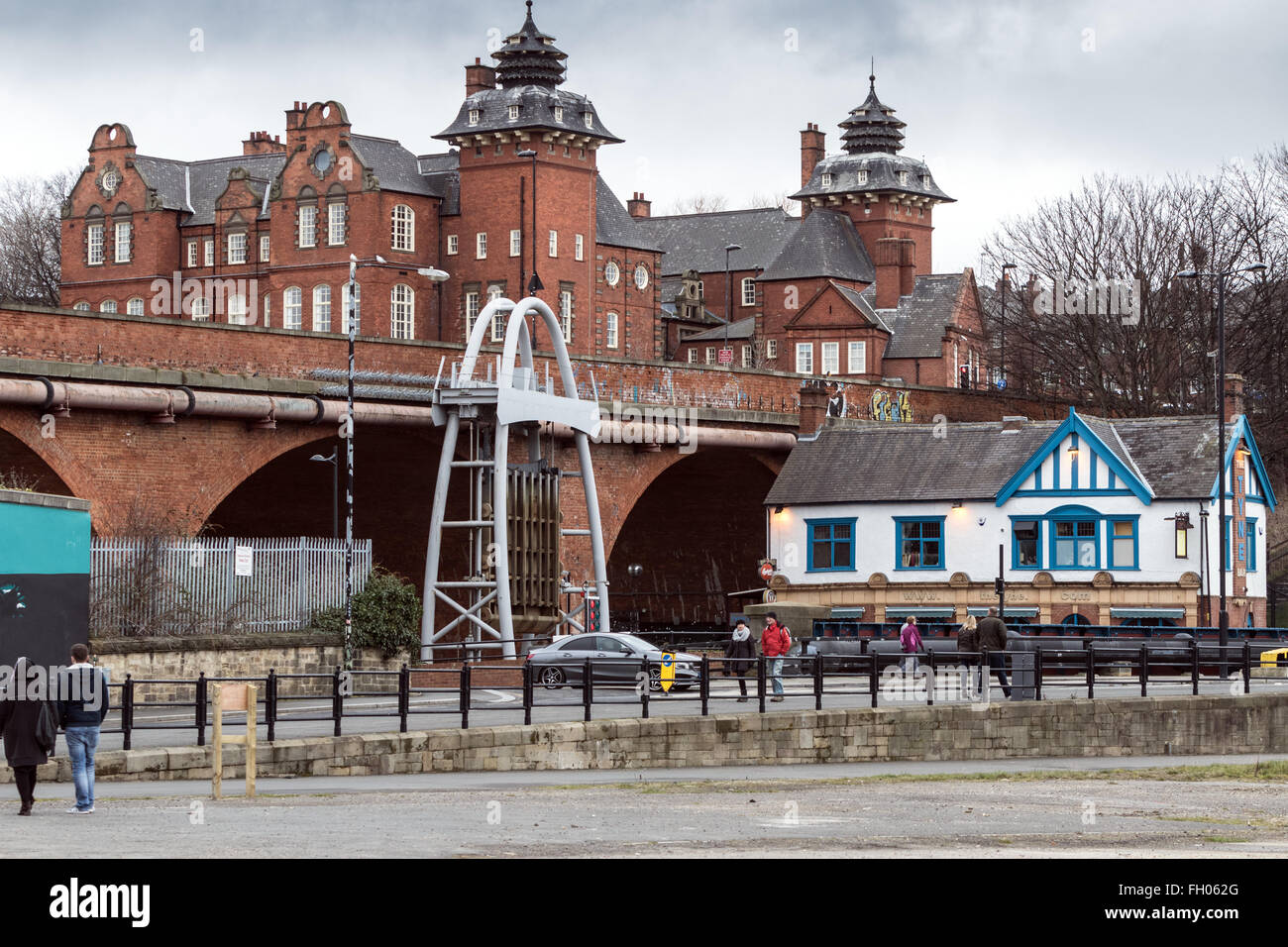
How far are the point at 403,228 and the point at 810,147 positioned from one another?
115ft

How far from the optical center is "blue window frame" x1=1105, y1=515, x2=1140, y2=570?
5469cm

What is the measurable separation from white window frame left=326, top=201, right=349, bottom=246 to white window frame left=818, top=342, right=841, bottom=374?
24225 mm

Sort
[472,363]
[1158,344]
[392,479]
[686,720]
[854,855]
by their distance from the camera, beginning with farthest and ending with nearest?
[1158,344] < [392,479] < [472,363] < [686,720] < [854,855]

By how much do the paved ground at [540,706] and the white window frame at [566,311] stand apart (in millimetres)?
44480

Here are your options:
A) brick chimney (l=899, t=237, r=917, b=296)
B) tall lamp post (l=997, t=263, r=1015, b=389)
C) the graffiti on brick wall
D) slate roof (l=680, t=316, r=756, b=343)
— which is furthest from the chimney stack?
slate roof (l=680, t=316, r=756, b=343)

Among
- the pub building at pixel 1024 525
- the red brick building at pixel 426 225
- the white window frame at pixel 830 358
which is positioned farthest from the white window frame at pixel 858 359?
the pub building at pixel 1024 525

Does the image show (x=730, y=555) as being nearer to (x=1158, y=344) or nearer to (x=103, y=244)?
(x=1158, y=344)

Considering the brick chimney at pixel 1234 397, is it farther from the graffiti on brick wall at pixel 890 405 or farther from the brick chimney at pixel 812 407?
the brick chimney at pixel 812 407

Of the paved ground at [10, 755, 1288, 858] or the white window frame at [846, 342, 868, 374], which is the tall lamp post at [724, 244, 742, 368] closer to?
the white window frame at [846, 342, 868, 374]

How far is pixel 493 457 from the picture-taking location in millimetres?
46344

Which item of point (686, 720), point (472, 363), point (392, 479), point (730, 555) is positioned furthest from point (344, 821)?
point (730, 555)

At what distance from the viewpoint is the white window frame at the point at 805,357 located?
99875mm

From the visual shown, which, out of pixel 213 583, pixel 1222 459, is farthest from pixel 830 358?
pixel 213 583

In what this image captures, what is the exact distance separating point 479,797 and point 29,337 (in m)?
20.3
